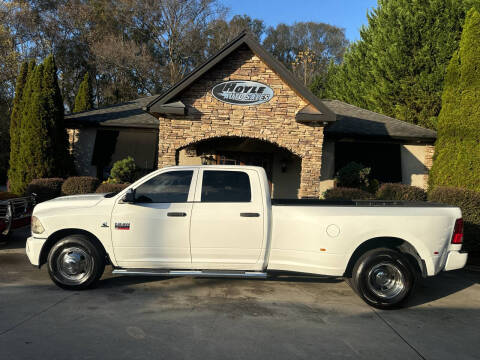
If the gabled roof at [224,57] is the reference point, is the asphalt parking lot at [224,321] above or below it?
below

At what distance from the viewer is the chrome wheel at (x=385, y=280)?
4832 millimetres

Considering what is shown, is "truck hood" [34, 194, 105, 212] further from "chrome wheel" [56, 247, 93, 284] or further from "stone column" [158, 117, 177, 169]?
"stone column" [158, 117, 177, 169]

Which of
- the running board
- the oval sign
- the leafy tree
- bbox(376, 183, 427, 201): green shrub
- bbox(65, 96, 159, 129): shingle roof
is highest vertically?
the leafy tree

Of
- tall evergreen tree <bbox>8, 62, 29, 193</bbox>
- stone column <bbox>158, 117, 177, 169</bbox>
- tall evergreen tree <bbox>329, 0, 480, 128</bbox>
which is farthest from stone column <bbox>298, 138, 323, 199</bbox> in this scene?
tall evergreen tree <bbox>329, 0, 480, 128</bbox>

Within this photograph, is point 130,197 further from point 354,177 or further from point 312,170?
point 354,177

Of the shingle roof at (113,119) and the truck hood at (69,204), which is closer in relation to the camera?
the truck hood at (69,204)

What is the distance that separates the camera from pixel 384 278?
16.0 ft

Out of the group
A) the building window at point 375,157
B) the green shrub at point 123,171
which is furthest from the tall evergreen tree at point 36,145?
the building window at point 375,157

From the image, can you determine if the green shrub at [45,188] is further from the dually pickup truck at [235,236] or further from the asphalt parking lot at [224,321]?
the dually pickup truck at [235,236]

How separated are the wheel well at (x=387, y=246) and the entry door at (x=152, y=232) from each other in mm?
2320

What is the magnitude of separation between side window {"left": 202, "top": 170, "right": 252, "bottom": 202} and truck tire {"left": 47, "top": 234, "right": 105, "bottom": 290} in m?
1.77

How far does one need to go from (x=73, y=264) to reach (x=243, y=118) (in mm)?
7344

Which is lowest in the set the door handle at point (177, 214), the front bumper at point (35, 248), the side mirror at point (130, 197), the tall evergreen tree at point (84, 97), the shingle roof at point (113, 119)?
the front bumper at point (35, 248)

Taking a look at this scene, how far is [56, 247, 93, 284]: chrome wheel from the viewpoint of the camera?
5.07 metres
